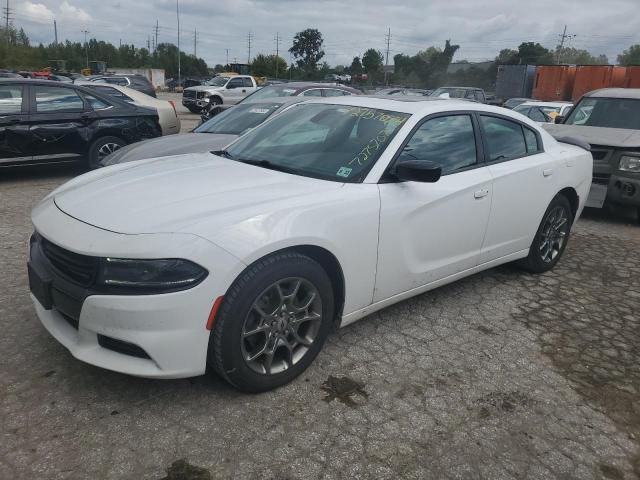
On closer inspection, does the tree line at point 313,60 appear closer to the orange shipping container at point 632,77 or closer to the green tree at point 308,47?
the green tree at point 308,47

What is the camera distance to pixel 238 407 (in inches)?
107

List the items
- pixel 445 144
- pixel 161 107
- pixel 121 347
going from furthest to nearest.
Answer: pixel 161 107 → pixel 445 144 → pixel 121 347

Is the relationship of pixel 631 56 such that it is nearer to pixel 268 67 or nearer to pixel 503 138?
pixel 268 67

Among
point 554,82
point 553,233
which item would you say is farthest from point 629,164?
point 554,82

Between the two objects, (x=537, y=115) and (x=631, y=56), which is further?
(x=631, y=56)

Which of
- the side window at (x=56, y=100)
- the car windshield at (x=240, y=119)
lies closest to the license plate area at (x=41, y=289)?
the car windshield at (x=240, y=119)

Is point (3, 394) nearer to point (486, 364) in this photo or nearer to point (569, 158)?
point (486, 364)

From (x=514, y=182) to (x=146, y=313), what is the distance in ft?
9.75

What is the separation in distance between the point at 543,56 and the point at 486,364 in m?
89.6

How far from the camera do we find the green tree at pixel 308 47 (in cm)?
9312

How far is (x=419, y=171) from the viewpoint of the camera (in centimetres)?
309

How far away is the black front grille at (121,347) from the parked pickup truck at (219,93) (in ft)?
72.4

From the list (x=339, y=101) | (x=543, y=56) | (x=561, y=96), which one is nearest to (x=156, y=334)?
(x=339, y=101)

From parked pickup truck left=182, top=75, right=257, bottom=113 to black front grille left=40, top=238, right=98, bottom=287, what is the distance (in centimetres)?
2179
